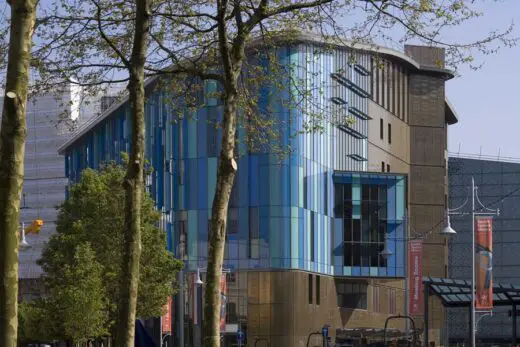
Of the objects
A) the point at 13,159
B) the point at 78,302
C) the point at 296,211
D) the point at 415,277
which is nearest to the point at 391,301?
the point at 296,211

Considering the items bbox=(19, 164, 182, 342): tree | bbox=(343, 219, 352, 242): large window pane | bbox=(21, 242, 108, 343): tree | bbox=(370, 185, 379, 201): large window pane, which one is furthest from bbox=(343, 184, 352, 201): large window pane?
bbox=(21, 242, 108, 343): tree

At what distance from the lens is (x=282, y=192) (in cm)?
8556

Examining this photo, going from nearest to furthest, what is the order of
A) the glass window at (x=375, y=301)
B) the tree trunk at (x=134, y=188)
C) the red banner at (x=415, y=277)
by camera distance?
the tree trunk at (x=134, y=188)
the red banner at (x=415, y=277)
the glass window at (x=375, y=301)

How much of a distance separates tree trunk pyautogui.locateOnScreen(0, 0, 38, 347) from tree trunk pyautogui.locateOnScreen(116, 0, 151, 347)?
23.1 ft

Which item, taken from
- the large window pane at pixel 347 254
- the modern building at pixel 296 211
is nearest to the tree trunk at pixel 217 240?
the modern building at pixel 296 211

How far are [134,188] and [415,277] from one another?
47.8m

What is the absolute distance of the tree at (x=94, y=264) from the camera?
53844mm

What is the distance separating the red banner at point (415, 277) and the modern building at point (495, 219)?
59.9 meters

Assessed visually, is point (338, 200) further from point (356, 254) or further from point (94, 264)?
point (94, 264)

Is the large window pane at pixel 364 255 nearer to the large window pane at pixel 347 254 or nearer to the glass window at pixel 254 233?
the large window pane at pixel 347 254

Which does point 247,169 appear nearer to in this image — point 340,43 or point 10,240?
point 340,43

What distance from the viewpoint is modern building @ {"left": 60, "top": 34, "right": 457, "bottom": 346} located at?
281 ft

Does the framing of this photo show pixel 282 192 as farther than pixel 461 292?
Yes

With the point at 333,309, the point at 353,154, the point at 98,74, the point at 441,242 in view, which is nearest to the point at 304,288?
the point at 333,309
